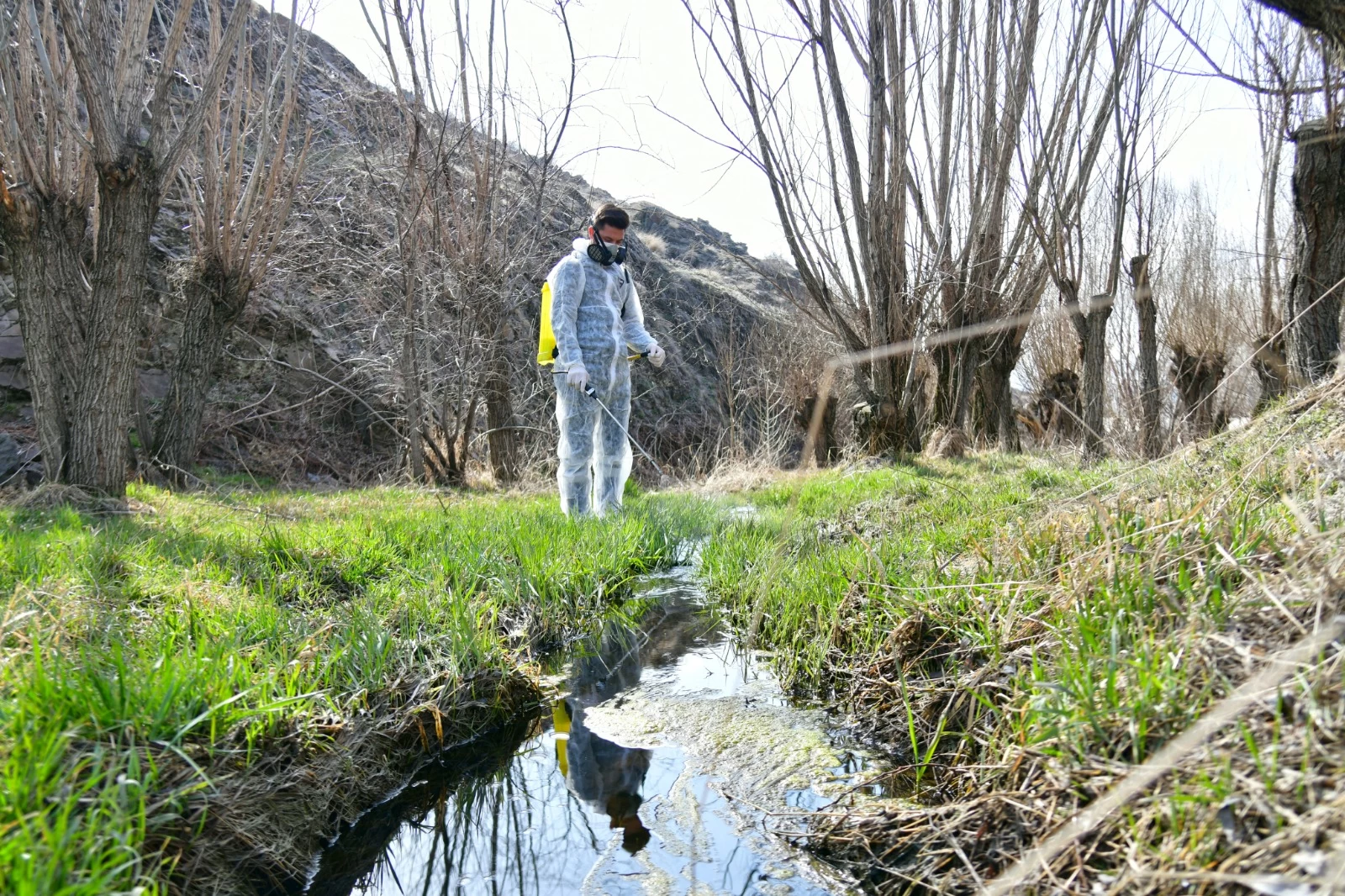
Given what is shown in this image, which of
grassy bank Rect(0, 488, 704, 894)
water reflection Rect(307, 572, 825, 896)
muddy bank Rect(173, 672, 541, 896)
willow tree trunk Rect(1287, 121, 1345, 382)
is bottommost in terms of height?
water reflection Rect(307, 572, 825, 896)

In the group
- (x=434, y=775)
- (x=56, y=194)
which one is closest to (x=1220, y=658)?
(x=434, y=775)

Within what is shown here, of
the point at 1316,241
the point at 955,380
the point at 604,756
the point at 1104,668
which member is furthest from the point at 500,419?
the point at 1104,668

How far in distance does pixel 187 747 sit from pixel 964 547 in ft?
9.35

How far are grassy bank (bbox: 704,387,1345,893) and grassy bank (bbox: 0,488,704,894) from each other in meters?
1.26

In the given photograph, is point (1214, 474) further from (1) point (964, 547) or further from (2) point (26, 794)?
(2) point (26, 794)

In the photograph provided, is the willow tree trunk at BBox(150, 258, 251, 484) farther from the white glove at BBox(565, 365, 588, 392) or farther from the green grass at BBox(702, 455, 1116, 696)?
the green grass at BBox(702, 455, 1116, 696)

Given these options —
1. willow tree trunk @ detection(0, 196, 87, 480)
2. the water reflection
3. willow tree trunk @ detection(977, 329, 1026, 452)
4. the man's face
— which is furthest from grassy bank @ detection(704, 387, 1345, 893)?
willow tree trunk @ detection(977, 329, 1026, 452)

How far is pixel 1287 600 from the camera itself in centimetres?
173

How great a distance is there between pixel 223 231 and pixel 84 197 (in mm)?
1779

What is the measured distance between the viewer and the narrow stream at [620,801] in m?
2.02

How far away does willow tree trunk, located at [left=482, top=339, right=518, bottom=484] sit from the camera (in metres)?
10.7

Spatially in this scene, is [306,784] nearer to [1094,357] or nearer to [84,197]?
[84,197]

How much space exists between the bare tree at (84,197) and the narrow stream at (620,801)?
4.95 meters

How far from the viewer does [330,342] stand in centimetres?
1412
